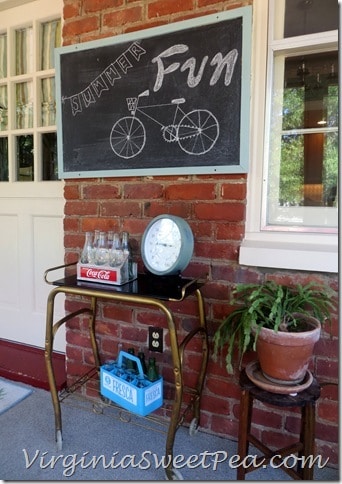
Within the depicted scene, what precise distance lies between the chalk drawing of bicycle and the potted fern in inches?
25.3

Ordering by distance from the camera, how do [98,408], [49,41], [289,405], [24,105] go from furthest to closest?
[24,105], [49,41], [98,408], [289,405]

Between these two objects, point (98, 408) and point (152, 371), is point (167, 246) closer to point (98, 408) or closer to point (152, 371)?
point (152, 371)

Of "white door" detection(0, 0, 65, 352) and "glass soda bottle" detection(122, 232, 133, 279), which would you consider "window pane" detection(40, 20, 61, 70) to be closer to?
"white door" detection(0, 0, 65, 352)

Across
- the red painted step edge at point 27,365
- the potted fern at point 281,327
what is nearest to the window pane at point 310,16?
the potted fern at point 281,327

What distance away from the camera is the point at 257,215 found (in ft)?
4.82

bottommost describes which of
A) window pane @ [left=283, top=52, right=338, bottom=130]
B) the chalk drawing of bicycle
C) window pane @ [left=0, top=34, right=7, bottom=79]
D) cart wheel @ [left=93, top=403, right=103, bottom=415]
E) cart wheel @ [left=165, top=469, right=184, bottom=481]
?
cart wheel @ [left=165, top=469, right=184, bottom=481]

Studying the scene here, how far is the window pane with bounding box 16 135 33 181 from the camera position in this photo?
210 cm

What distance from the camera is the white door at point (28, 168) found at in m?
1.99

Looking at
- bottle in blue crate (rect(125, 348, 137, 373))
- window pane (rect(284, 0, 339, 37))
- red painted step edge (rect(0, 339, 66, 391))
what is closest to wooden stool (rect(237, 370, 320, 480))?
bottle in blue crate (rect(125, 348, 137, 373))

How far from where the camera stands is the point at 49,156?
2.05 metres

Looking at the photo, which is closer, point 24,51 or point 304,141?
point 304,141

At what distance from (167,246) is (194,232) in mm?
201

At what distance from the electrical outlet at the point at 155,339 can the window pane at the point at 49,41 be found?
1597mm

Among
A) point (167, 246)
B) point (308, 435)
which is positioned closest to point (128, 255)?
point (167, 246)
